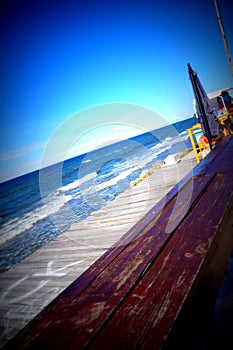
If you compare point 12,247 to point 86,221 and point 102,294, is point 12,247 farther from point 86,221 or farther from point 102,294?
point 102,294

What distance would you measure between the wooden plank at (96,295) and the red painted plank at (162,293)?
0.05 m

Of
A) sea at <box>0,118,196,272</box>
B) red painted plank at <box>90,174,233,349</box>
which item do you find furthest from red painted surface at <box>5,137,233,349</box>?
sea at <box>0,118,196,272</box>

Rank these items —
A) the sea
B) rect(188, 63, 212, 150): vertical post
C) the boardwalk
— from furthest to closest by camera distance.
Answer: the sea < rect(188, 63, 212, 150): vertical post < the boardwalk

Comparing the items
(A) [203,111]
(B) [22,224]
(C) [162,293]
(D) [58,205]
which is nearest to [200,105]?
(A) [203,111]

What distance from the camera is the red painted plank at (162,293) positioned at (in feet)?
1.93

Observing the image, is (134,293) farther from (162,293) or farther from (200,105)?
(200,105)

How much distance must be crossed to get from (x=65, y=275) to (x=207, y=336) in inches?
94.9

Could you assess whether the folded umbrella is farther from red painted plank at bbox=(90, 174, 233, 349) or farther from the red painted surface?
red painted plank at bbox=(90, 174, 233, 349)

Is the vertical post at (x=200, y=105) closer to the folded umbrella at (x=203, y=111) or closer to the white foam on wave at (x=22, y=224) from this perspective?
the folded umbrella at (x=203, y=111)

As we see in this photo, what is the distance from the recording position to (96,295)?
867mm

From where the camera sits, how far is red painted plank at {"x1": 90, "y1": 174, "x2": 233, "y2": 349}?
588 mm

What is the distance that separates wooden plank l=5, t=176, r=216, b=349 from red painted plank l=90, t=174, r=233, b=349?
0.05 m

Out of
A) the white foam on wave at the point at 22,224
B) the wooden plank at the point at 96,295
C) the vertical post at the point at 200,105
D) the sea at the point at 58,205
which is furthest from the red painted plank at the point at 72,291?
the white foam on wave at the point at 22,224

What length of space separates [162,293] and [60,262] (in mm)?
3295
